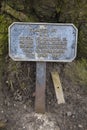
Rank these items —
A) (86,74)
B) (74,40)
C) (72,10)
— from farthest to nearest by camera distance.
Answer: (86,74), (72,10), (74,40)

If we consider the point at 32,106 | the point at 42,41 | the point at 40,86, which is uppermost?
the point at 42,41

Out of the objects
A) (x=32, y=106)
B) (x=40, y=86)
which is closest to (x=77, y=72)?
(x=40, y=86)

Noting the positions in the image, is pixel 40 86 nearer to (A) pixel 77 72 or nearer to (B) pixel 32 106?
(B) pixel 32 106

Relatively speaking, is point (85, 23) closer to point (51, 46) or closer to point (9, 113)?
point (51, 46)

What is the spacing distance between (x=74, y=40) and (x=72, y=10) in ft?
1.23

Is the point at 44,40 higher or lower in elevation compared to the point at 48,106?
higher

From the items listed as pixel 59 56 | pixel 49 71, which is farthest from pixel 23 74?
pixel 59 56

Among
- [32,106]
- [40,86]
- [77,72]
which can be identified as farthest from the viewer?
[77,72]

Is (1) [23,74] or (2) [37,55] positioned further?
(1) [23,74]

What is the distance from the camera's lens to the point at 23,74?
3.22 m

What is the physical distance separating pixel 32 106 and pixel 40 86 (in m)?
0.27

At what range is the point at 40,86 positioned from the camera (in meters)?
3.03

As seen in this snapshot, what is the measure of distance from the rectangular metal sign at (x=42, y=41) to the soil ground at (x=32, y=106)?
1.09 feet

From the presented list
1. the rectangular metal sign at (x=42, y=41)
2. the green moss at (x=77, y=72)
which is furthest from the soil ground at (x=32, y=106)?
the rectangular metal sign at (x=42, y=41)
